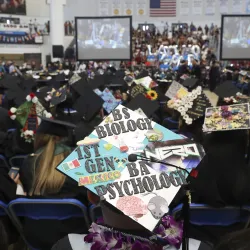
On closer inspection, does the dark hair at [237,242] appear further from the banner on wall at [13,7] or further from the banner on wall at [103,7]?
the banner on wall at [103,7]

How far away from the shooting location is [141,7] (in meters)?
23.1

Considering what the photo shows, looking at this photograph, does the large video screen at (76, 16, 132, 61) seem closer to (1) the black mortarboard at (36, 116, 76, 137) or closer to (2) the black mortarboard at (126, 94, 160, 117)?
(2) the black mortarboard at (126, 94, 160, 117)

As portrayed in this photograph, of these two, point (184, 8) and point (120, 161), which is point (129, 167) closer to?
point (120, 161)

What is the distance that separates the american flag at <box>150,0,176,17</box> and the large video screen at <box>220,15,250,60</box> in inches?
358

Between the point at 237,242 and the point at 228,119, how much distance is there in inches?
81.3

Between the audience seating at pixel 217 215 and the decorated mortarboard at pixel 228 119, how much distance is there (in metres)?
0.80

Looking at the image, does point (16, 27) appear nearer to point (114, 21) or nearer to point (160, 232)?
point (114, 21)

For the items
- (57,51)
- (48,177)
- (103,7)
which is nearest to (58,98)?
(48,177)

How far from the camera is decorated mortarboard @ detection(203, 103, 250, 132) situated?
276 cm

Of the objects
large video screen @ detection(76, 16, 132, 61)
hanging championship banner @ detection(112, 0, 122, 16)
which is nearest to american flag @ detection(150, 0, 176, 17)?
hanging championship banner @ detection(112, 0, 122, 16)

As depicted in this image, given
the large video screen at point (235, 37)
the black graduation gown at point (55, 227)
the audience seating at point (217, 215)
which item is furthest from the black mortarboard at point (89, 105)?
the large video screen at point (235, 37)

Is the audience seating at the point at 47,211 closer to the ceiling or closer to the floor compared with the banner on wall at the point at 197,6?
closer to the floor

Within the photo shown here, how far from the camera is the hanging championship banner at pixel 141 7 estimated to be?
23.1m

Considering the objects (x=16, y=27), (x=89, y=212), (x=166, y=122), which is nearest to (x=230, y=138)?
(x=89, y=212)
